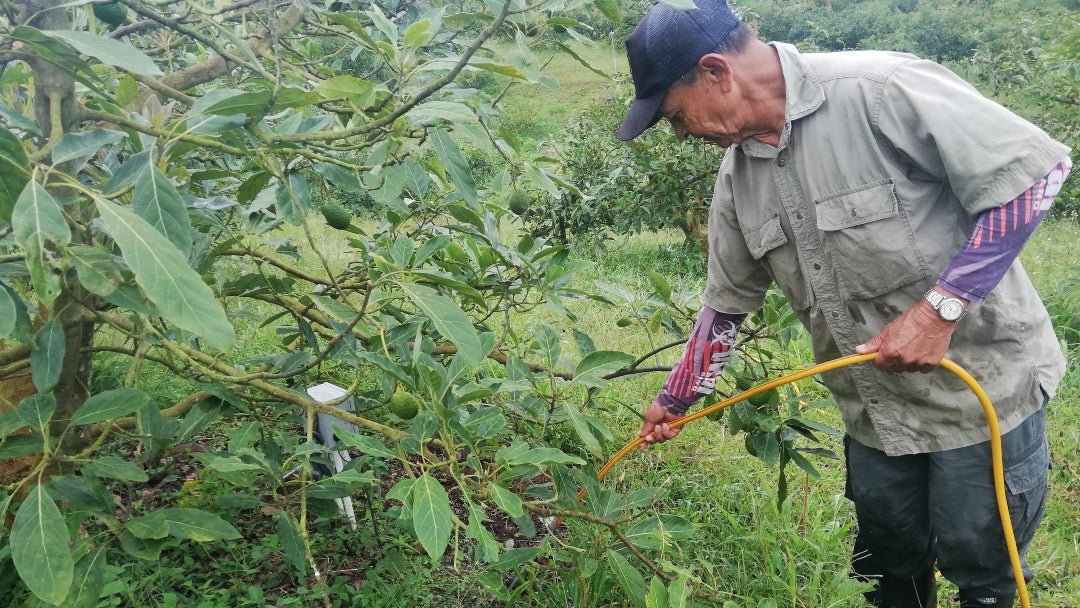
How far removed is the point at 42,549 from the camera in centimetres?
127

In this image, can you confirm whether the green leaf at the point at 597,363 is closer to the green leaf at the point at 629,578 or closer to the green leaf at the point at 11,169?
the green leaf at the point at 629,578

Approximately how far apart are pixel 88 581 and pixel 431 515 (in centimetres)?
69

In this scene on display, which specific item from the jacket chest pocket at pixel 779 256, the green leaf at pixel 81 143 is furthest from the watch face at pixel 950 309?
the green leaf at pixel 81 143

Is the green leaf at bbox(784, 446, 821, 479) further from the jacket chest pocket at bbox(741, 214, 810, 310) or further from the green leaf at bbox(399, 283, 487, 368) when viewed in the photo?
the green leaf at bbox(399, 283, 487, 368)

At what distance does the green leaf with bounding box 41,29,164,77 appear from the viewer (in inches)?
38.9

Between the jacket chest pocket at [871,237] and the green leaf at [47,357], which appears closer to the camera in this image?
the green leaf at [47,357]

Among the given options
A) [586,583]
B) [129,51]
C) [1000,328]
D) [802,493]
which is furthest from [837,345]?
[129,51]

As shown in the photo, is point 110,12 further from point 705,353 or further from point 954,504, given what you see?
point 954,504

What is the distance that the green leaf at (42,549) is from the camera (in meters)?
1.26

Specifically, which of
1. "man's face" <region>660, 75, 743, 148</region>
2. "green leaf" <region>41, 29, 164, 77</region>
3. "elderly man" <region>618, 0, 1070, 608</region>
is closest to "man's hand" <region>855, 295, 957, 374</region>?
"elderly man" <region>618, 0, 1070, 608</region>

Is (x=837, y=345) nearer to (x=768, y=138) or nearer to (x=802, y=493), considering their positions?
(x=768, y=138)

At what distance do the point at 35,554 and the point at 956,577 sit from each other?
76.4 inches

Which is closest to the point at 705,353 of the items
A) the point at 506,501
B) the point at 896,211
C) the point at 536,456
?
the point at 896,211

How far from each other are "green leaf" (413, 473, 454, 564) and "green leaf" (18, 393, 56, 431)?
642 mm
